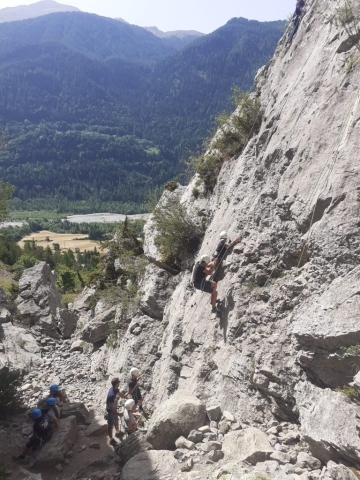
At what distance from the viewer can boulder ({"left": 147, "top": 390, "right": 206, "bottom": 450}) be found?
29.6 ft

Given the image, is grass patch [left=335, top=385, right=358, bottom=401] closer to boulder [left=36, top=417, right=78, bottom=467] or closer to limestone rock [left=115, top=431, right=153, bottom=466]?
limestone rock [left=115, top=431, right=153, bottom=466]

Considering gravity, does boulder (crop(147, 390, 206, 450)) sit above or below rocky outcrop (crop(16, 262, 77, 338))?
above

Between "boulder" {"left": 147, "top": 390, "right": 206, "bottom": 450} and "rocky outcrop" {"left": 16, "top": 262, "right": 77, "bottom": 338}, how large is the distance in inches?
628

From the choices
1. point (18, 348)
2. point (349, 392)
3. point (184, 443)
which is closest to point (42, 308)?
point (18, 348)

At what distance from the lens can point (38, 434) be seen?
11.2m

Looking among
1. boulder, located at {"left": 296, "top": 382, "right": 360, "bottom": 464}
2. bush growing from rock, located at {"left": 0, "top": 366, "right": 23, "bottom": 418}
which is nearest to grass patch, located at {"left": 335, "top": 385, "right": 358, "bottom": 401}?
boulder, located at {"left": 296, "top": 382, "right": 360, "bottom": 464}

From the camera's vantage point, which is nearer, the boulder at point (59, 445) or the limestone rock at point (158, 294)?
the boulder at point (59, 445)

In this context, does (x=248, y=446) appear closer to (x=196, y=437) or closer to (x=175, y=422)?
(x=196, y=437)

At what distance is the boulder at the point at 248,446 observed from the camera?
707cm

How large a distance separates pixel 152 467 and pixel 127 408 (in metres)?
3.69

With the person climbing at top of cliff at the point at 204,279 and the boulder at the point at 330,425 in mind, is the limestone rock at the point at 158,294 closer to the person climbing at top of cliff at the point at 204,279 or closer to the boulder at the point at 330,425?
the person climbing at top of cliff at the point at 204,279

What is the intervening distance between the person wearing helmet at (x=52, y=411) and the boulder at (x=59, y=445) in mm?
300

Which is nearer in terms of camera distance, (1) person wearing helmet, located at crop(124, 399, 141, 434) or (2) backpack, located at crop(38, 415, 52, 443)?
(2) backpack, located at crop(38, 415, 52, 443)

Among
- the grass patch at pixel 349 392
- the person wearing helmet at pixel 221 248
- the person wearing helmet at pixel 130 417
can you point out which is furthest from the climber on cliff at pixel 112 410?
the grass patch at pixel 349 392
